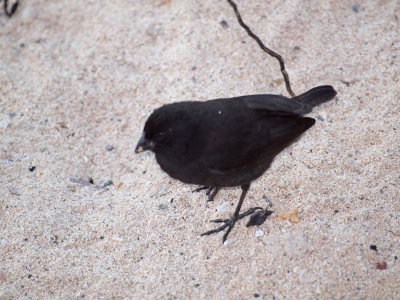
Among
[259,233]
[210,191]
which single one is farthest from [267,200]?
[210,191]

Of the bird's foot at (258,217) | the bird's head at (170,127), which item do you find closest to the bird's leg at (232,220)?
the bird's foot at (258,217)

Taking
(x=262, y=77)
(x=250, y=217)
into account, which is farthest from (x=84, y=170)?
(x=262, y=77)

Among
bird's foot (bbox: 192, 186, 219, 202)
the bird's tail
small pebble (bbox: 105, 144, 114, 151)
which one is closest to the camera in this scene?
the bird's tail

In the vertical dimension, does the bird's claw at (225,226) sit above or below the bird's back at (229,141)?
below

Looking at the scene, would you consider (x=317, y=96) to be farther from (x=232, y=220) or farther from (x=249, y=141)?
(x=232, y=220)

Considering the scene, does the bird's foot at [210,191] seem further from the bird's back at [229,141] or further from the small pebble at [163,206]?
the bird's back at [229,141]

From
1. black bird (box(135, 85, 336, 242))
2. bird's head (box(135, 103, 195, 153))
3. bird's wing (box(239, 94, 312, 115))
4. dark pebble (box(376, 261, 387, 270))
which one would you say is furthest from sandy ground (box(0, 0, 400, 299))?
bird's head (box(135, 103, 195, 153))

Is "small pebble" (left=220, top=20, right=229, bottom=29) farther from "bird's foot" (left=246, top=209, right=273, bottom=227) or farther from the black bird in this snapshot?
"bird's foot" (left=246, top=209, right=273, bottom=227)

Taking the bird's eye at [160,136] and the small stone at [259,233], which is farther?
the small stone at [259,233]
